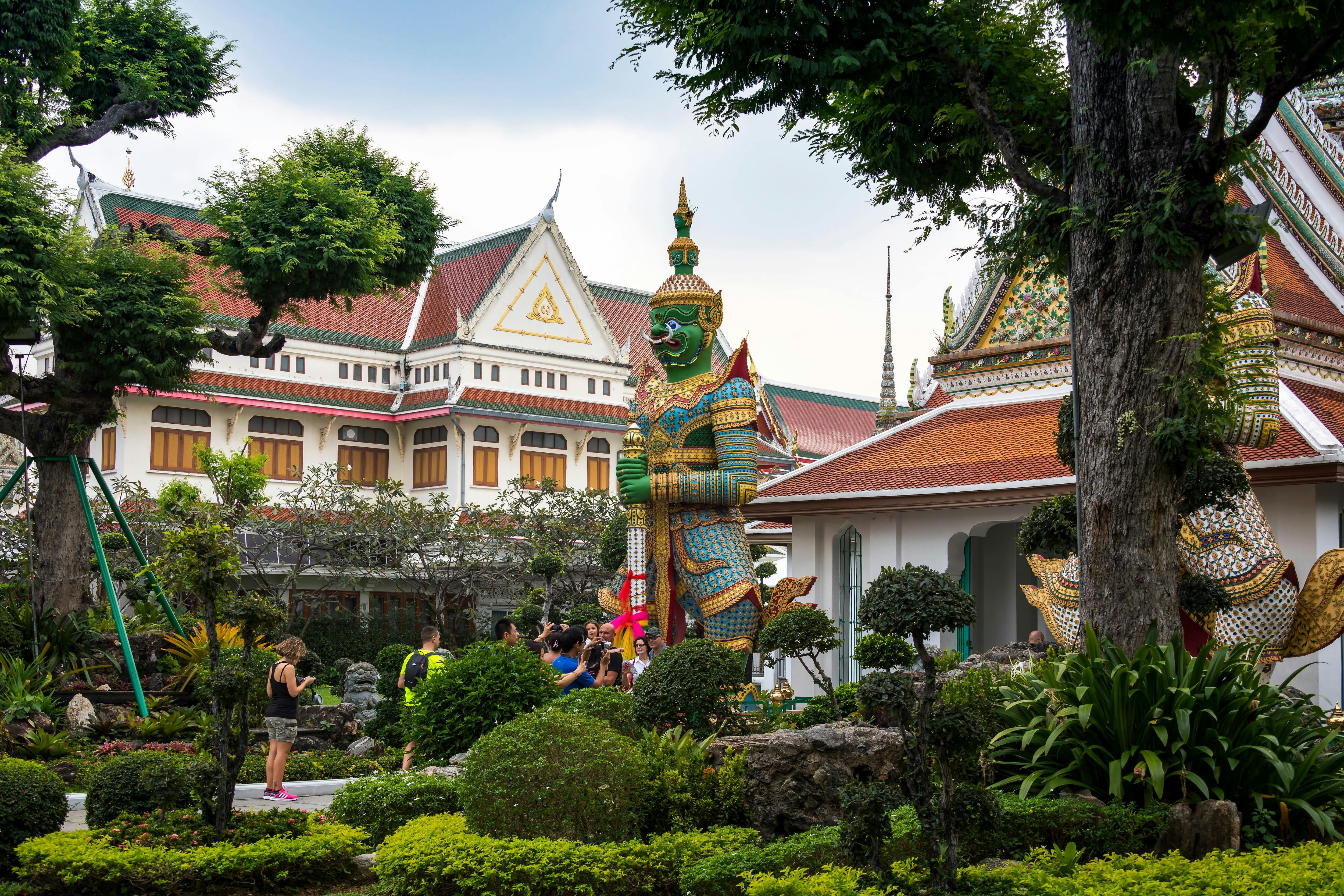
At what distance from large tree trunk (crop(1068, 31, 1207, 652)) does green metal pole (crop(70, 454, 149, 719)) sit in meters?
10.1

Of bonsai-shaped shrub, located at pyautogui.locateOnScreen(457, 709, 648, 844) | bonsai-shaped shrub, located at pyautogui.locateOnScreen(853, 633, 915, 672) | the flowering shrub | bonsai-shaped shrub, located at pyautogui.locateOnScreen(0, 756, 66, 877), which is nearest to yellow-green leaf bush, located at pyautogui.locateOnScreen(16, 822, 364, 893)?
the flowering shrub

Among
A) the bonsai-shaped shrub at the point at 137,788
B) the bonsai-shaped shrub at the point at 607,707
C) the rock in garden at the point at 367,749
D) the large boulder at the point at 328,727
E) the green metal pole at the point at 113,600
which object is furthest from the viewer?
the large boulder at the point at 328,727

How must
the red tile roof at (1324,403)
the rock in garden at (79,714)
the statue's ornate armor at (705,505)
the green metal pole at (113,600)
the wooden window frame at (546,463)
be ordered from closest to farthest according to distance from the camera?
the red tile roof at (1324,403) < the statue's ornate armor at (705,505) < the rock in garden at (79,714) < the green metal pole at (113,600) < the wooden window frame at (546,463)

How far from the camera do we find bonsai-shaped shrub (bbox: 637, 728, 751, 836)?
7.03m

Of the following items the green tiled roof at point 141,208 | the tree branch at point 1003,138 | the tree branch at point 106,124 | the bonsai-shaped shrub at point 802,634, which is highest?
the green tiled roof at point 141,208

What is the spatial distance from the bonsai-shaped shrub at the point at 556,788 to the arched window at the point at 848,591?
9161 millimetres

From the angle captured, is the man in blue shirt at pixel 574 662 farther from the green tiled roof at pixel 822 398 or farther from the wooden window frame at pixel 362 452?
the green tiled roof at pixel 822 398

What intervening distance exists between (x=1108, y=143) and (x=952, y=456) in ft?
24.1

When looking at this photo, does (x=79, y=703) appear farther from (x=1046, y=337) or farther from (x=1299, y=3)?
(x=1299, y=3)

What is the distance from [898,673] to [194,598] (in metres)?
18.3

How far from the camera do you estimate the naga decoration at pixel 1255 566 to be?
352 inches

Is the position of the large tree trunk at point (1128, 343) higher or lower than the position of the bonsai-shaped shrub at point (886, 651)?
higher

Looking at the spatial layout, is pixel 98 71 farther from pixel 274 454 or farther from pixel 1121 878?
pixel 1121 878

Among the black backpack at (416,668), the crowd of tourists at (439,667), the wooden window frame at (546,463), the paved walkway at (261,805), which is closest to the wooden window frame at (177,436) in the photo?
the wooden window frame at (546,463)
